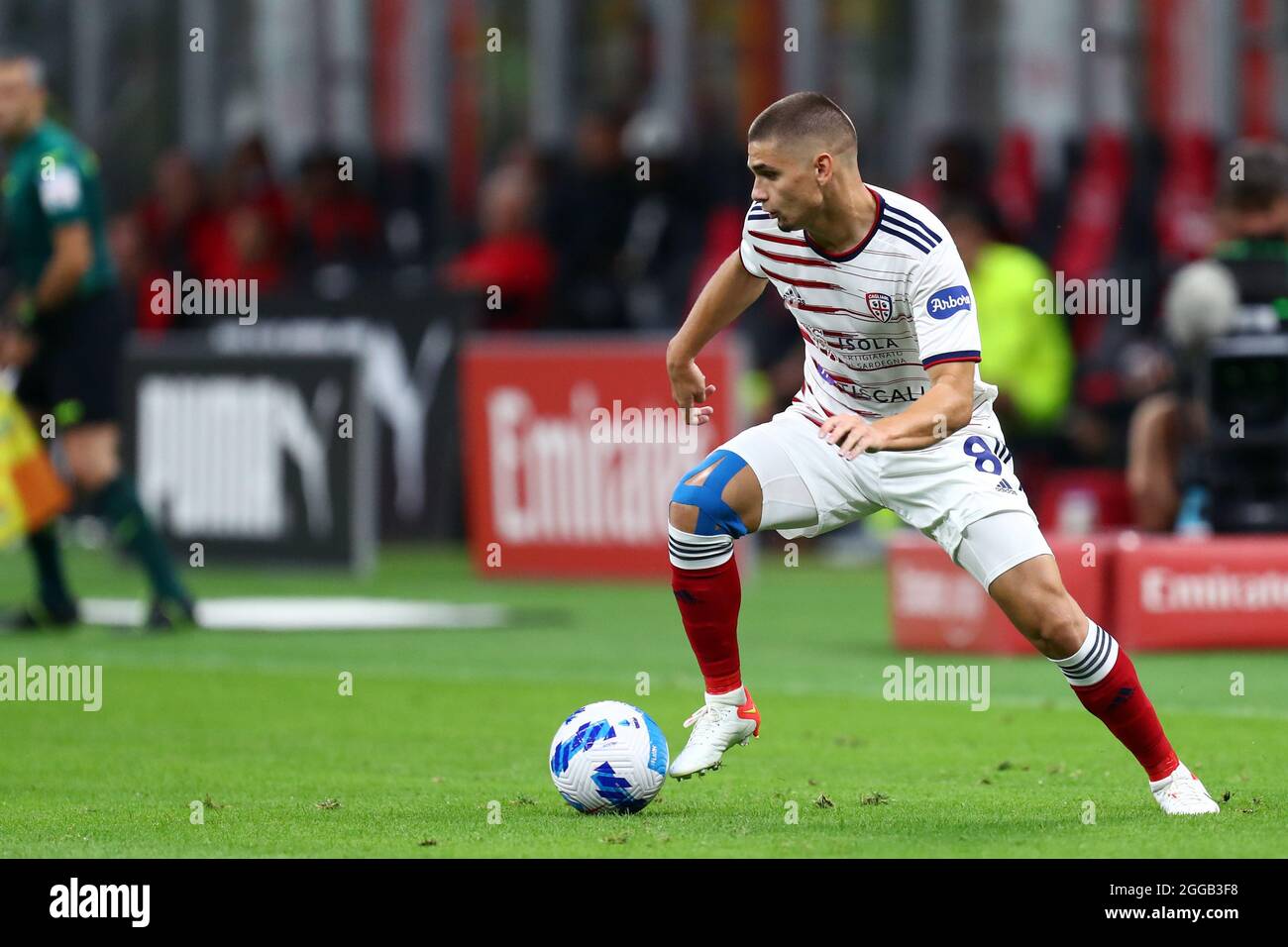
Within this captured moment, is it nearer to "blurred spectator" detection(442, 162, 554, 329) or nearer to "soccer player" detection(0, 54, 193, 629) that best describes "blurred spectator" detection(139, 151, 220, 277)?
"blurred spectator" detection(442, 162, 554, 329)

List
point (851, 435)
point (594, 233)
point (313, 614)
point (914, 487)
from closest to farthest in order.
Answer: point (851, 435) → point (914, 487) → point (313, 614) → point (594, 233)

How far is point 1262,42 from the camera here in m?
18.9

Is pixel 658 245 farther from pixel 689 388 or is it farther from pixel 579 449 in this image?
pixel 689 388

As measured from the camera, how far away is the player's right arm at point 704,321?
7.12 m

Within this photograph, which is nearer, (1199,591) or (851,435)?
(851,435)

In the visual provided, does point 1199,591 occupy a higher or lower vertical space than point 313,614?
higher

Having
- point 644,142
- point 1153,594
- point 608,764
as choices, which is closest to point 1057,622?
point 608,764

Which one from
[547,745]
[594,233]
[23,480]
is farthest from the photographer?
[594,233]

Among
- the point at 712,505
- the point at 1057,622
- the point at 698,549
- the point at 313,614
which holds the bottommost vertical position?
the point at 313,614

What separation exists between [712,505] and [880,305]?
777 mm

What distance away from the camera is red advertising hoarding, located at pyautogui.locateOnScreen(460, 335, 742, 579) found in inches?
556

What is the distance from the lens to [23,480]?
1191cm

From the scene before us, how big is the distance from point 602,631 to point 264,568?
3.71 metres

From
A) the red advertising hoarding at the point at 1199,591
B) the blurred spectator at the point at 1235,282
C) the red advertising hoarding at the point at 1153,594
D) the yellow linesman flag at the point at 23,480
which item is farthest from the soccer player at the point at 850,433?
the yellow linesman flag at the point at 23,480
